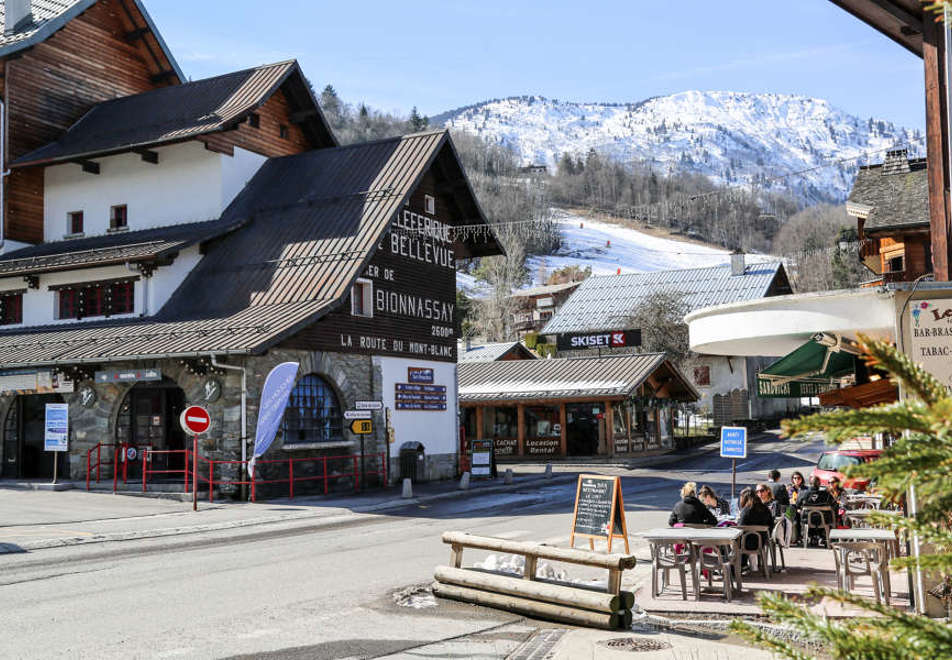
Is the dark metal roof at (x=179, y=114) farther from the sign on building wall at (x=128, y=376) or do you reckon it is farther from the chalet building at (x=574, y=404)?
the chalet building at (x=574, y=404)

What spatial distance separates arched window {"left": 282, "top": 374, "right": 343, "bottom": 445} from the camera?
25156mm

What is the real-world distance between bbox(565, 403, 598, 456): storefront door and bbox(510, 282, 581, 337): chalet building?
156 ft

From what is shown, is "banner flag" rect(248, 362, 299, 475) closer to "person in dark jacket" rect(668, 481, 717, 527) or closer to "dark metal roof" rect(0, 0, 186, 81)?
"person in dark jacket" rect(668, 481, 717, 527)

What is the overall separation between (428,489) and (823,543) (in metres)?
13.5

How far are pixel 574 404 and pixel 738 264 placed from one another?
2367 cm

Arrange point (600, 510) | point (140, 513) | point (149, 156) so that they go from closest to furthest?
point (600, 510) → point (140, 513) → point (149, 156)

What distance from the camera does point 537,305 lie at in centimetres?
9456

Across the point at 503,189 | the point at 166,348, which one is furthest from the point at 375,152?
the point at 503,189

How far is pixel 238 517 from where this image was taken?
19.8m

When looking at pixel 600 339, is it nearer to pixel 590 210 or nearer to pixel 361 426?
pixel 361 426

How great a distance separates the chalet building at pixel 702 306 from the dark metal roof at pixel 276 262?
74.0 feet

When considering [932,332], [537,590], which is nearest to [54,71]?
[537,590]

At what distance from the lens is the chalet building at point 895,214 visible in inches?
1190

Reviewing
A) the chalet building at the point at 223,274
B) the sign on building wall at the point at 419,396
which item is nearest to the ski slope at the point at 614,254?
the chalet building at the point at 223,274
